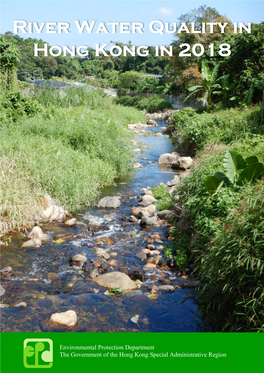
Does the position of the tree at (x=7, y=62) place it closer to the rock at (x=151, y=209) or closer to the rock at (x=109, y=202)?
the rock at (x=109, y=202)

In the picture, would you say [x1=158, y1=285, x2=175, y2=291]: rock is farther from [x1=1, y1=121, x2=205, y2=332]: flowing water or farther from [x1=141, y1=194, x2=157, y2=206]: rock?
[x1=141, y1=194, x2=157, y2=206]: rock

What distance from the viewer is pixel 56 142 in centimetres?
869

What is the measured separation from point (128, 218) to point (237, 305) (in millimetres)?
4009

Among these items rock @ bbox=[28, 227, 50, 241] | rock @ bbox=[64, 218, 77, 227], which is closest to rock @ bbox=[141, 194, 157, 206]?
rock @ bbox=[64, 218, 77, 227]

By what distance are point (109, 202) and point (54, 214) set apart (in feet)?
5.12

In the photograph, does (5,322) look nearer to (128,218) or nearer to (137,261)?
(137,261)

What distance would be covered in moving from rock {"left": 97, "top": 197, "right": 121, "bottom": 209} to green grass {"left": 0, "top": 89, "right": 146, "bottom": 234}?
0.24m

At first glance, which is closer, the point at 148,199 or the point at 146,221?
the point at 146,221

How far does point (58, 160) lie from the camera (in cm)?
776

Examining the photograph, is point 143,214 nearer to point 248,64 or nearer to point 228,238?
point 228,238

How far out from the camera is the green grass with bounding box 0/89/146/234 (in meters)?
6.29

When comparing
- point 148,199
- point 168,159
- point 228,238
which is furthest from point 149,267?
point 168,159

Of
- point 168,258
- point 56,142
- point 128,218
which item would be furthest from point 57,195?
point 168,258

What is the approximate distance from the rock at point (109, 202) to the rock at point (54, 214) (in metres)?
1.15
